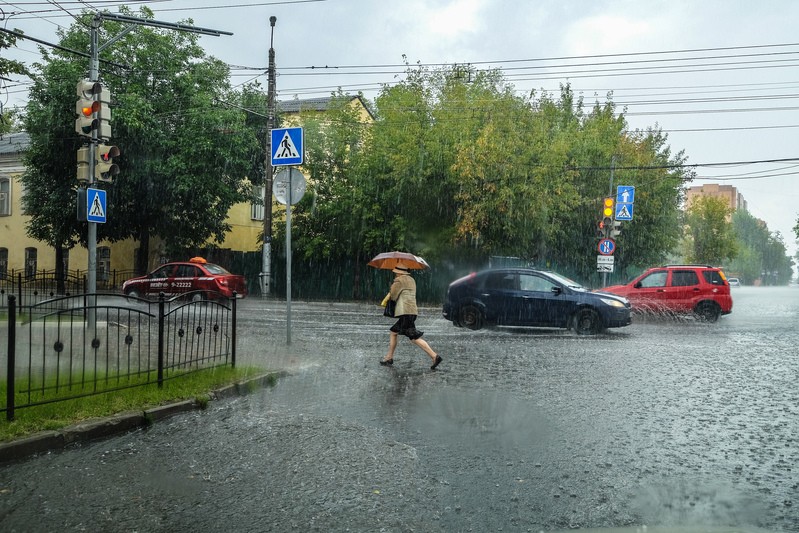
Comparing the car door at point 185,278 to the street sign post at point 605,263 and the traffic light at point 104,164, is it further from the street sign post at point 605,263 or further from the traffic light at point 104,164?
the street sign post at point 605,263

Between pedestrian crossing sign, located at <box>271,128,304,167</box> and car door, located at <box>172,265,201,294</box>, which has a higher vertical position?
pedestrian crossing sign, located at <box>271,128,304,167</box>

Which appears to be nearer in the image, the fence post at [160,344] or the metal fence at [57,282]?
the fence post at [160,344]

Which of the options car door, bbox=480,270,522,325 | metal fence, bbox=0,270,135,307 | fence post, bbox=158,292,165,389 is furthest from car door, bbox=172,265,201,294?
fence post, bbox=158,292,165,389

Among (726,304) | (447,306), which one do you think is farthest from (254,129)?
(726,304)

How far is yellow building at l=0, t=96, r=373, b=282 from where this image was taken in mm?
38031

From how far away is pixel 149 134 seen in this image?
2859cm

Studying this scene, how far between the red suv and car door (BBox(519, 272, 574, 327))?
5091 mm

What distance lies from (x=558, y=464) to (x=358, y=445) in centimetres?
162

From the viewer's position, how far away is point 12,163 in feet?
134

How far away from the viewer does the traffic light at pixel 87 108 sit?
1202 cm

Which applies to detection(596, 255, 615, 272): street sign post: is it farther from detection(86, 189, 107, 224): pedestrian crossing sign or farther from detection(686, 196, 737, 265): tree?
detection(686, 196, 737, 265): tree

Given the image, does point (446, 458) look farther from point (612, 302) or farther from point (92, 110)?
point (612, 302)

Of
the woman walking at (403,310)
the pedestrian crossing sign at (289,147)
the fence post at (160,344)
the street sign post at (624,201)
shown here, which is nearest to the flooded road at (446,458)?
the woman walking at (403,310)

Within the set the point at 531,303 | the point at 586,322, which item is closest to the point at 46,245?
the point at 531,303
